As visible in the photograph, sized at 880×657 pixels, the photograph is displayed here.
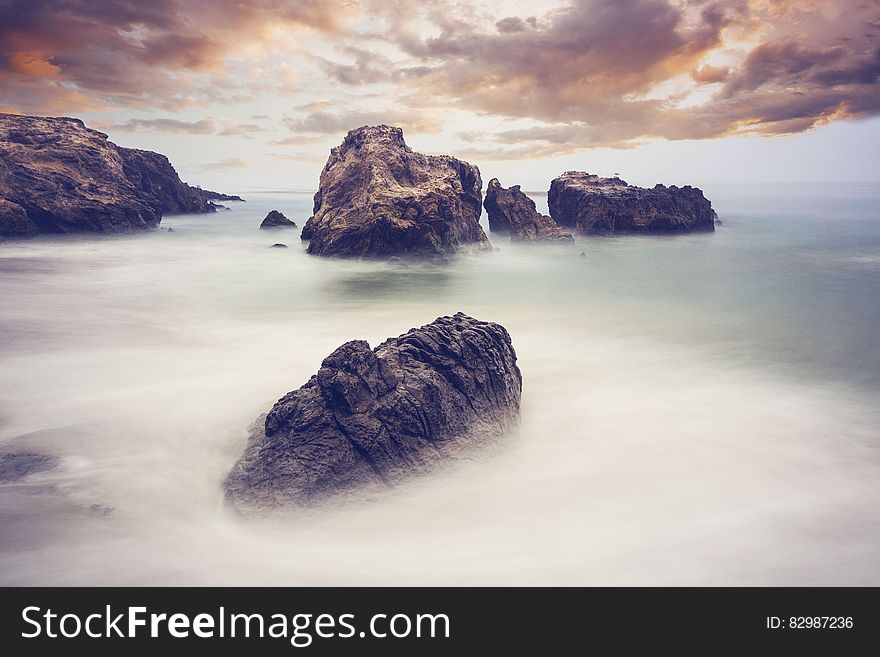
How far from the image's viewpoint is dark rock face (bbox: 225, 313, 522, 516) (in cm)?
648

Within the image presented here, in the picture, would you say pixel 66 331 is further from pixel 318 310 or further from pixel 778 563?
pixel 778 563

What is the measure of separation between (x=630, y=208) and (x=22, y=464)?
4013 centimetres

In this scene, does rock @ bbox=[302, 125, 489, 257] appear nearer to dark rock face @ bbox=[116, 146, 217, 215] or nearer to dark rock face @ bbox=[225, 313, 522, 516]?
dark rock face @ bbox=[225, 313, 522, 516]

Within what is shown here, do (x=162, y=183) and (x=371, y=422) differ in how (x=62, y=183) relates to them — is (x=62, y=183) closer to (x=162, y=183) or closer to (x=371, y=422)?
(x=162, y=183)

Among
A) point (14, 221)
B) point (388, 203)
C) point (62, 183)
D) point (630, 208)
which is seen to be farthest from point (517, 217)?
point (14, 221)

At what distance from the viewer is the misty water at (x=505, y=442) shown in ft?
17.6

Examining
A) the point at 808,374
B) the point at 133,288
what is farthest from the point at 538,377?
the point at 133,288

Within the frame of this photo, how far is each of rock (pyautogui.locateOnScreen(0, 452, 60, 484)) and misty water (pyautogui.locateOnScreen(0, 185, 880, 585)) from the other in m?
0.16

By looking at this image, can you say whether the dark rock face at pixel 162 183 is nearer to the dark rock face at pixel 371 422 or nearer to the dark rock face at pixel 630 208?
the dark rock face at pixel 630 208

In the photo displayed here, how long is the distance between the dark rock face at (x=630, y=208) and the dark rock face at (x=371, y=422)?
35.0 metres

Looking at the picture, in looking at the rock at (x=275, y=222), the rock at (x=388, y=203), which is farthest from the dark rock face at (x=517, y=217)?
the rock at (x=275, y=222)

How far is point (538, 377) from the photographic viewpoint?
1131 centimetres

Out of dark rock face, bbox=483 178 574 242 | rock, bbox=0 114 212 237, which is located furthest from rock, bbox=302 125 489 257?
rock, bbox=0 114 212 237
